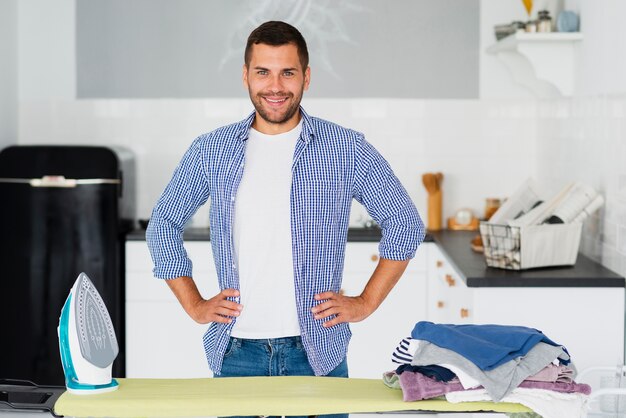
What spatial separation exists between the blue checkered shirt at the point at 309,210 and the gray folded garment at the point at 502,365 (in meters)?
0.44

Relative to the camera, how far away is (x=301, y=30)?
5.39 m

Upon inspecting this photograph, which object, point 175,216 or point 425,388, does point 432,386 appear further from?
point 175,216

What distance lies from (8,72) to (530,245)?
2907 mm

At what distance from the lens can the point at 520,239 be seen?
148 inches

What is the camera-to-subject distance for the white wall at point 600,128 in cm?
379

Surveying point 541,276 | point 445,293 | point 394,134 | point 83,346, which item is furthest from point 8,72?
point 83,346

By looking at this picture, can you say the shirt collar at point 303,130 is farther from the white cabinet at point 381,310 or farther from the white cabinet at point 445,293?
the white cabinet at point 381,310

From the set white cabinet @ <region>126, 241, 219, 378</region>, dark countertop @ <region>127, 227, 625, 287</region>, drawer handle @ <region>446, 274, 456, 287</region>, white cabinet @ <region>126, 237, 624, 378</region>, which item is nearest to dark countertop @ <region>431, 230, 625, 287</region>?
dark countertop @ <region>127, 227, 625, 287</region>

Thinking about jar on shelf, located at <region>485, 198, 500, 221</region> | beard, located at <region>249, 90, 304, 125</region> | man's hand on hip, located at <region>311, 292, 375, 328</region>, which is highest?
beard, located at <region>249, 90, 304, 125</region>

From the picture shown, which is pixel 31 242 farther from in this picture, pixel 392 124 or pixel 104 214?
pixel 392 124

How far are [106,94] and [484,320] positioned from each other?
2.64 m

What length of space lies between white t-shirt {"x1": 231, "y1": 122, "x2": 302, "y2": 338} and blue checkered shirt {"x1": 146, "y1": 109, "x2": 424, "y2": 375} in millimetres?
21

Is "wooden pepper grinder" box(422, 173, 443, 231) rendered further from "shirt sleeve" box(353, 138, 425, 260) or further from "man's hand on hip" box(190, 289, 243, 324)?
"man's hand on hip" box(190, 289, 243, 324)

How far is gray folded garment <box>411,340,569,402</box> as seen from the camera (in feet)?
7.30
